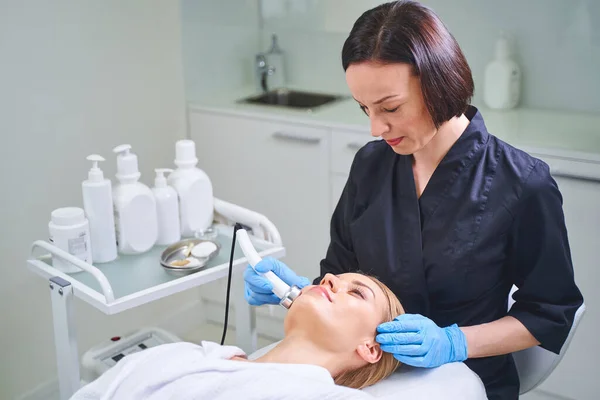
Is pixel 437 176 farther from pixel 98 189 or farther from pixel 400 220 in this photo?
pixel 98 189

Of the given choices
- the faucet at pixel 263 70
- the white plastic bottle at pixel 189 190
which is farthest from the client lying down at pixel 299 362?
the faucet at pixel 263 70

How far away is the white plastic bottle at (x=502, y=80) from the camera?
102 inches

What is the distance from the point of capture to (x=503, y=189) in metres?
1.45

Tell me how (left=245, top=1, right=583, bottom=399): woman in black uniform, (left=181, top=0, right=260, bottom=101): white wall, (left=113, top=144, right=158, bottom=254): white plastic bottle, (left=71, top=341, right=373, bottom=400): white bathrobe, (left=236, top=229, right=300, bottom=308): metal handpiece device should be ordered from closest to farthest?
(left=71, top=341, right=373, bottom=400): white bathrobe < (left=245, top=1, right=583, bottom=399): woman in black uniform < (left=236, top=229, right=300, bottom=308): metal handpiece device < (left=113, top=144, right=158, bottom=254): white plastic bottle < (left=181, top=0, right=260, bottom=101): white wall

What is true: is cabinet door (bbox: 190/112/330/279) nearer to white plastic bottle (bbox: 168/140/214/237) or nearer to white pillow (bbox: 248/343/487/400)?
white plastic bottle (bbox: 168/140/214/237)

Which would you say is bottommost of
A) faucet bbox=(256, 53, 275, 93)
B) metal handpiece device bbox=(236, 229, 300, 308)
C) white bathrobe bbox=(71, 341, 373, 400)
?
white bathrobe bbox=(71, 341, 373, 400)

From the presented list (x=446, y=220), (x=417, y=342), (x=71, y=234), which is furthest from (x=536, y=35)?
(x=71, y=234)

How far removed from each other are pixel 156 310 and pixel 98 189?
1.22 meters

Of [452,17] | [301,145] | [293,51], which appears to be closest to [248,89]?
[293,51]

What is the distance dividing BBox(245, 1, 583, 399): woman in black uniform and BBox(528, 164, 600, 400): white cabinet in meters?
0.76

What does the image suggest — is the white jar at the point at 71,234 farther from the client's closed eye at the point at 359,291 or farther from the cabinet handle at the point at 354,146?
the cabinet handle at the point at 354,146

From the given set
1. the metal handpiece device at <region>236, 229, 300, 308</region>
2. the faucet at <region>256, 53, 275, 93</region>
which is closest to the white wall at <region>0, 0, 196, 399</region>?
the faucet at <region>256, 53, 275, 93</region>

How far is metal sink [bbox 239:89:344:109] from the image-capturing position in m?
3.03

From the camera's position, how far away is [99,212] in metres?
1.77
